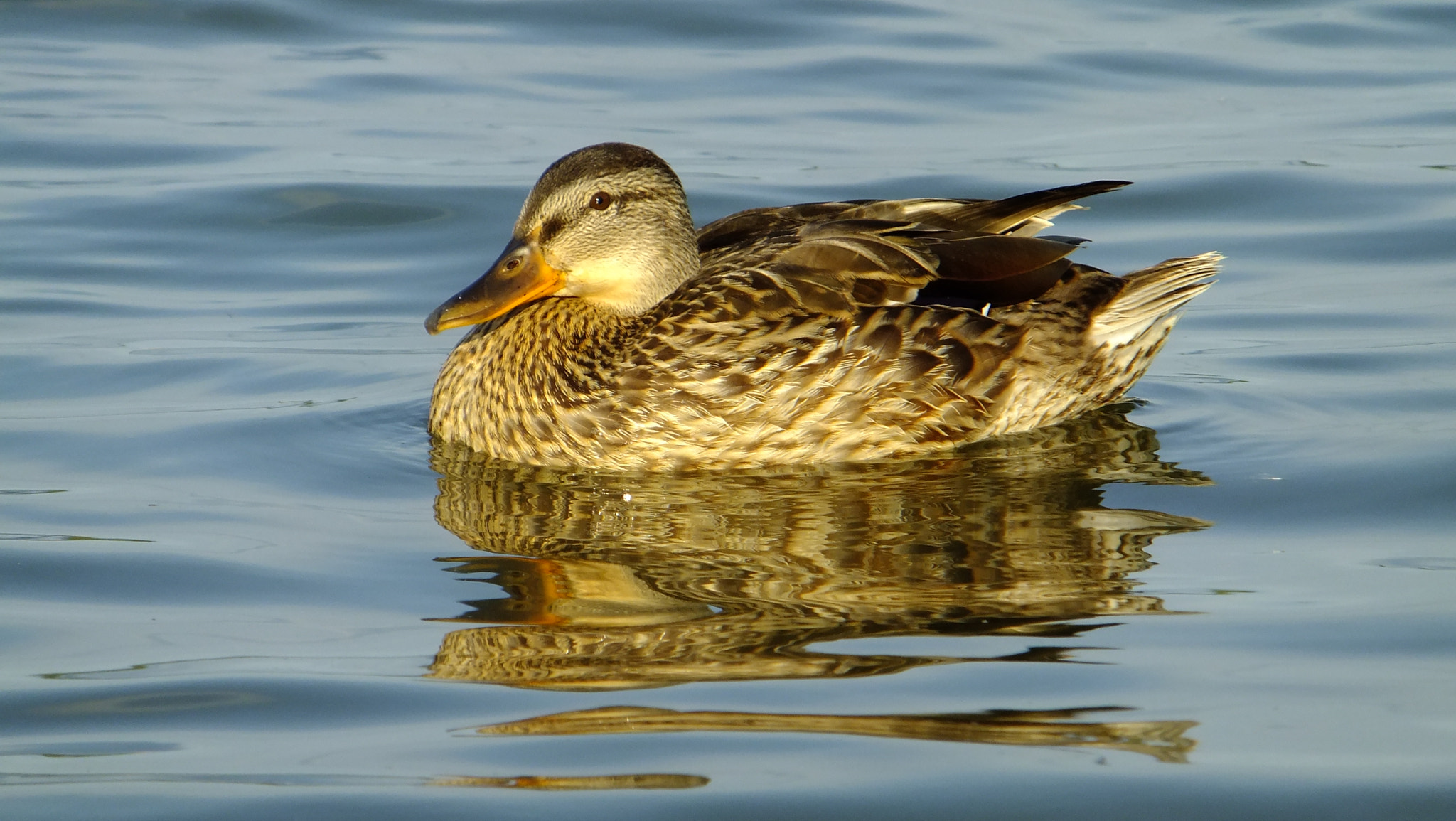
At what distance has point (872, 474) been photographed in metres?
7.51

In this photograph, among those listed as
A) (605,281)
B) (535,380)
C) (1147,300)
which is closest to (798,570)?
(535,380)

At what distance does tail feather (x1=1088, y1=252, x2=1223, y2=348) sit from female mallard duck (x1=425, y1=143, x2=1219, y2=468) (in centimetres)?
1

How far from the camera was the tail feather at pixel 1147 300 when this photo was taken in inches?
324

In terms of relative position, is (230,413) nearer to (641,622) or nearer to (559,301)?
(559,301)

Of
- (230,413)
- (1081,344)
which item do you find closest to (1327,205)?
(1081,344)

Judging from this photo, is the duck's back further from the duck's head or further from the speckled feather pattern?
the duck's head

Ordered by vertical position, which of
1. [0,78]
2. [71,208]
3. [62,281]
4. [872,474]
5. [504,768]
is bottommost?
[504,768]

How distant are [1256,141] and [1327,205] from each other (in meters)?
1.40

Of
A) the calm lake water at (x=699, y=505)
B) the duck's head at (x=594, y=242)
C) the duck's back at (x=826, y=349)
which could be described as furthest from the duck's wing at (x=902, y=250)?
the calm lake water at (x=699, y=505)

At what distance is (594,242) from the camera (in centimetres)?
775

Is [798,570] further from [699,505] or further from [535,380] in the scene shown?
[535,380]

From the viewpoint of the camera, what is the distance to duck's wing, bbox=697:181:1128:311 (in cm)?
767

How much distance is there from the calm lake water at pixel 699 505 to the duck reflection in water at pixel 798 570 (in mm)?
23

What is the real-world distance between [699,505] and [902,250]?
1521mm
